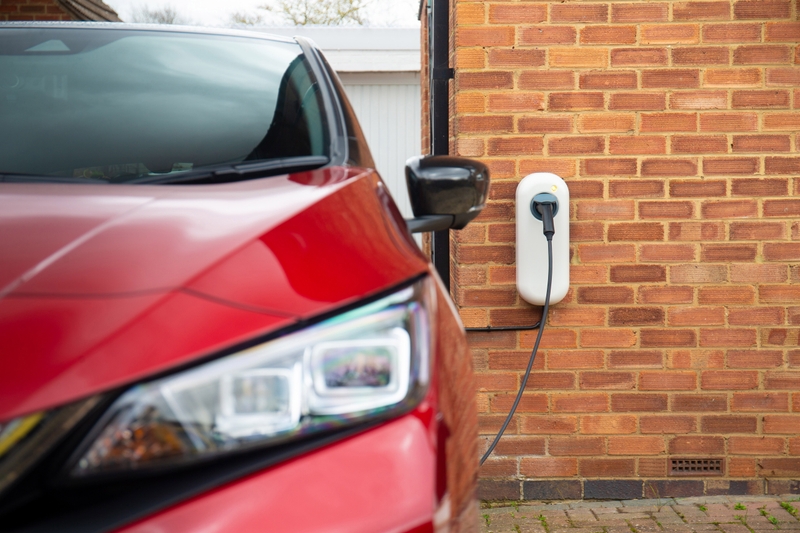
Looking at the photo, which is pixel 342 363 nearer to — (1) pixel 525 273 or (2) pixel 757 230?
(1) pixel 525 273

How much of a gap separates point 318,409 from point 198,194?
48 centimetres

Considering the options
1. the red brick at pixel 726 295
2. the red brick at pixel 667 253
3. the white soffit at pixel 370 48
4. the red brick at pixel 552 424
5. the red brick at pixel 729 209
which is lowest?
the red brick at pixel 552 424

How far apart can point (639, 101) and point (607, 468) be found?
1.62 m

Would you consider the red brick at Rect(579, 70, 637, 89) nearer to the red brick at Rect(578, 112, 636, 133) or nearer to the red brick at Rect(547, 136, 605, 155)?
the red brick at Rect(578, 112, 636, 133)

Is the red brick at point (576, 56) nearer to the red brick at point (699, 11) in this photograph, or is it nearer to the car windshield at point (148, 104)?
the red brick at point (699, 11)

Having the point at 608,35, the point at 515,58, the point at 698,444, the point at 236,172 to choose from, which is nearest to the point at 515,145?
the point at 515,58

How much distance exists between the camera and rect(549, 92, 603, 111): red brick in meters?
3.30

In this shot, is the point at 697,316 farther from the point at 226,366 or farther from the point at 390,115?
the point at 390,115

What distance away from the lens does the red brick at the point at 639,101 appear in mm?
3295

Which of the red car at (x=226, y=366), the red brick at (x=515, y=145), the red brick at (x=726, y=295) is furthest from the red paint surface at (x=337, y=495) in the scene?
the red brick at (x=726, y=295)

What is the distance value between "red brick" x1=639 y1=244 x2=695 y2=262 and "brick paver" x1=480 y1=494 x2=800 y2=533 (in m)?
1.07

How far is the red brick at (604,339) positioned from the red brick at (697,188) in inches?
25.8

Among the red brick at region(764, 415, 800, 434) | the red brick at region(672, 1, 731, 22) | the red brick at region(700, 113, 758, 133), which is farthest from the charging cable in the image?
the red brick at region(764, 415, 800, 434)

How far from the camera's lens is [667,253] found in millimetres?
3320
